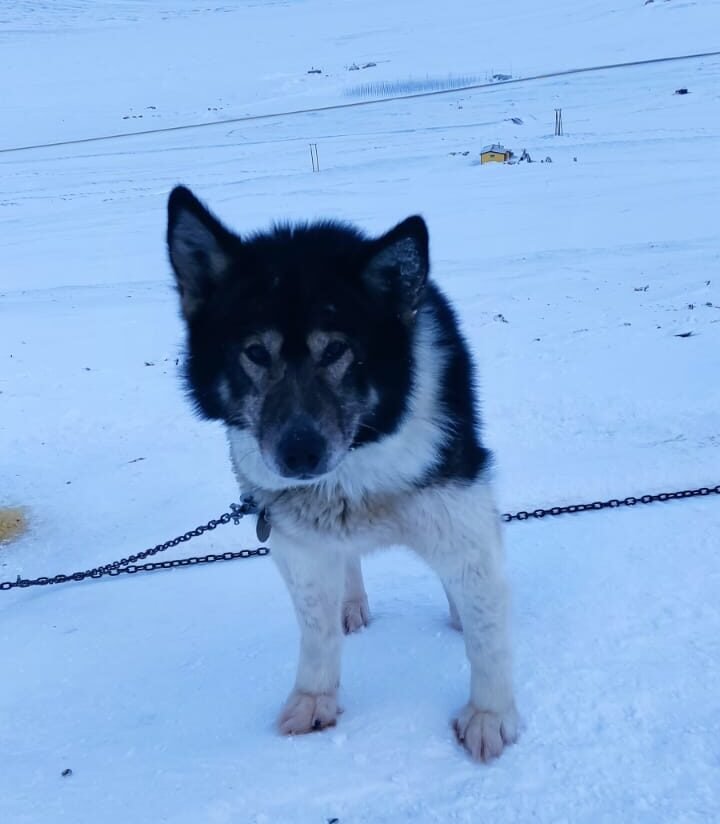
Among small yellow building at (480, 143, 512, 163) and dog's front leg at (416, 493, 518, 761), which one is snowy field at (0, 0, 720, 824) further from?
small yellow building at (480, 143, 512, 163)

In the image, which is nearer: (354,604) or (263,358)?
(263,358)

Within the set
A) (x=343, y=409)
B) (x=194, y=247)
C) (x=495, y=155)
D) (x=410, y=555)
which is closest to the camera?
(x=343, y=409)

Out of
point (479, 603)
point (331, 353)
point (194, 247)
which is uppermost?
point (194, 247)

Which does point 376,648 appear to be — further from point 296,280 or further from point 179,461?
point 179,461

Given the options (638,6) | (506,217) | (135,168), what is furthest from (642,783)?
(638,6)

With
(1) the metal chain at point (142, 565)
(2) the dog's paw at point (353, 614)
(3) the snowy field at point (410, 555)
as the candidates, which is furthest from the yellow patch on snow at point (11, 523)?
(2) the dog's paw at point (353, 614)

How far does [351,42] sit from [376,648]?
50.4m

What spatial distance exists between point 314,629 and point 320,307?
3.50 feet

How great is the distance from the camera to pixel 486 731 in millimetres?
2488

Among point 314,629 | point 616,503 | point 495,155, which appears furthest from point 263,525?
point 495,155

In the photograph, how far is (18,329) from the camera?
7664mm

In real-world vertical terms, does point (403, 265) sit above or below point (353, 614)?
above

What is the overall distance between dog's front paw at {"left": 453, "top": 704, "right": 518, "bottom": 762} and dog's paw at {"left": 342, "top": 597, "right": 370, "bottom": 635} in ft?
2.29

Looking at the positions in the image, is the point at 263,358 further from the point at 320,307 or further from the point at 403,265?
the point at 403,265
